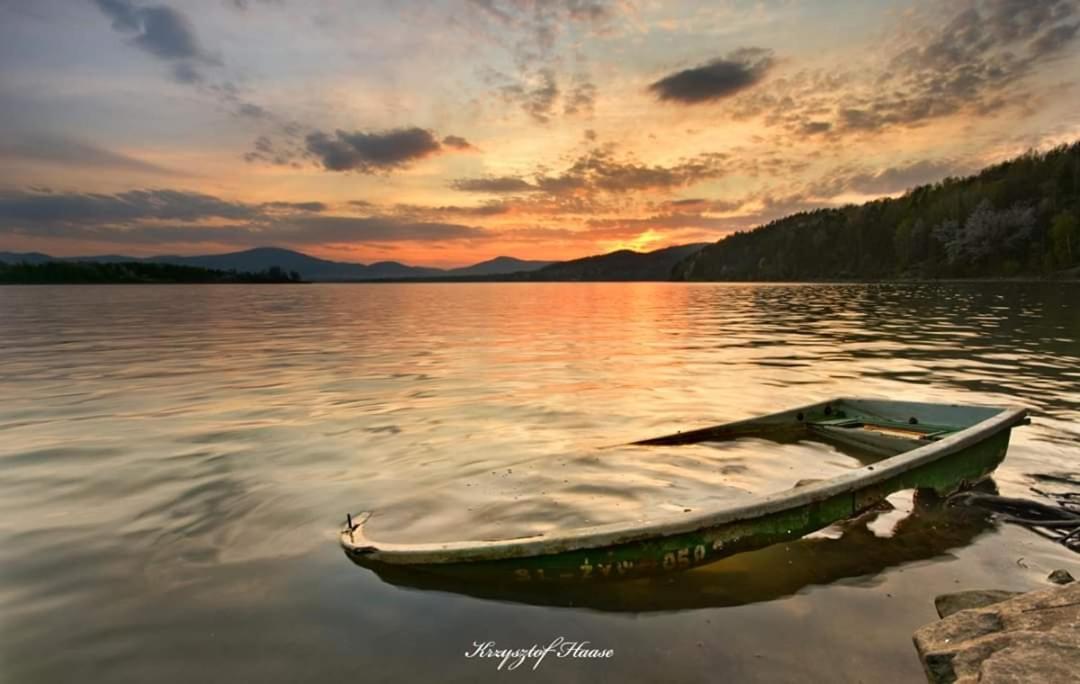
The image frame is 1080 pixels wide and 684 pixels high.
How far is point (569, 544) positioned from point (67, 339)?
3299 cm

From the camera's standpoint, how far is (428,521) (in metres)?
7.05

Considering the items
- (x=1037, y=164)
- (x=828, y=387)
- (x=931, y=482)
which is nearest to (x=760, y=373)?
(x=828, y=387)

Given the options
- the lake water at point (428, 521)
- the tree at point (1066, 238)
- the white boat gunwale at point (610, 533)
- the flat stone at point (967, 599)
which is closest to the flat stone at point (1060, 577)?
the lake water at point (428, 521)

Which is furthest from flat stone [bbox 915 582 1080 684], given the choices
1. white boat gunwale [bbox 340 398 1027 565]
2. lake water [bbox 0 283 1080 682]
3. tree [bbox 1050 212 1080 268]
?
tree [bbox 1050 212 1080 268]

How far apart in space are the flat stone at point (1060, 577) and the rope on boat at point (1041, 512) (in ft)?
2.80

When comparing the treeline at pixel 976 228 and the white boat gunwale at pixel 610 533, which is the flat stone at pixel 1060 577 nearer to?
the white boat gunwale at pixel 610 533

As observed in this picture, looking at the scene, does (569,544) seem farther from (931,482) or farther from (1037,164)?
(1037,164)

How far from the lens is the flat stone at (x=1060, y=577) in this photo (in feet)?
17.6

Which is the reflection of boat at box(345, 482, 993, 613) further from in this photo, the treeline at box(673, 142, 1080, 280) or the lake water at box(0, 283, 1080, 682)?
the treeline at box(673, 142, 1080, 280)

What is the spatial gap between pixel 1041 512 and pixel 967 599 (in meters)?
3.02

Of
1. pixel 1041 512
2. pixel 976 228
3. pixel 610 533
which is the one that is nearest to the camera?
pixel 610 533

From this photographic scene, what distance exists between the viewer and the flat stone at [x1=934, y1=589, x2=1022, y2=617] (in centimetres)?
485

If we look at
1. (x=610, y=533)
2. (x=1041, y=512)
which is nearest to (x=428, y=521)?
(x=610, y=533)

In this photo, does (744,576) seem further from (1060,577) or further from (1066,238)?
(1066,238)
